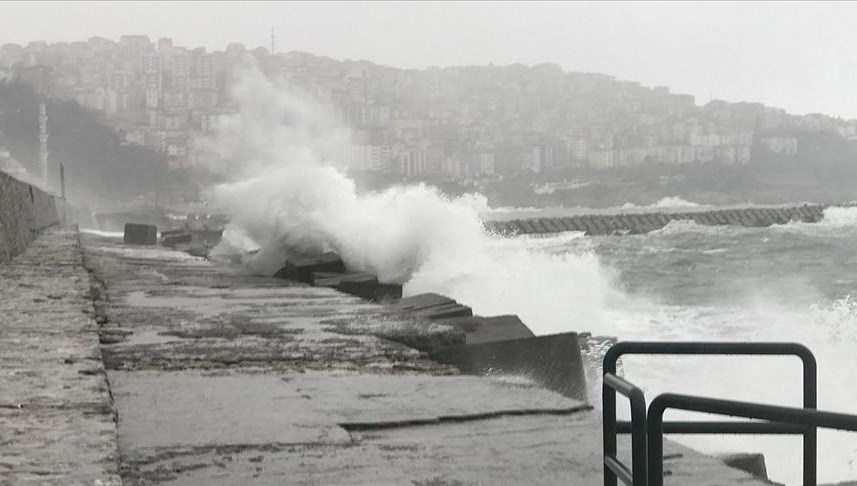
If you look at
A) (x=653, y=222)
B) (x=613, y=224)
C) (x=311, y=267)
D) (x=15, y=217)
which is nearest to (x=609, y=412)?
(x=15, y=217)

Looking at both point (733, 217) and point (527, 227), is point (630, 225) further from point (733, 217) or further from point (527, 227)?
point (733, 217)

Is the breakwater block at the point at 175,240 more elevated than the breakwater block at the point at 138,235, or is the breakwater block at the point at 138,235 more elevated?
the breakwater block at the point at 138,235

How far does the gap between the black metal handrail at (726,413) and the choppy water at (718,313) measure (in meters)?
3.71

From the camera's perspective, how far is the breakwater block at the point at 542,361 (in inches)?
225

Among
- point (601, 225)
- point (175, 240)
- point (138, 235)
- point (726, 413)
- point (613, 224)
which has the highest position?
point (726, 413)

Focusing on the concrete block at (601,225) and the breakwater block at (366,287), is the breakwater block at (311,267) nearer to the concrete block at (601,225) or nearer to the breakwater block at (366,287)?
the breakwater block at (366,287)

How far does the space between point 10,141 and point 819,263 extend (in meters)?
66.3

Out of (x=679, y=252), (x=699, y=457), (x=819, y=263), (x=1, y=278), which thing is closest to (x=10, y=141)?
(x=679, y=252)

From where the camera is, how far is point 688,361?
9.35m

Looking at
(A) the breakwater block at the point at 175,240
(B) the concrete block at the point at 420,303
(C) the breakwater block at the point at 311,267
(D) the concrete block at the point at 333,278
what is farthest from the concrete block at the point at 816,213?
(B) the concrete block at the point at 420,303

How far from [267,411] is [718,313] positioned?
48.4 feet

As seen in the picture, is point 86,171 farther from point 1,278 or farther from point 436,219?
point 1,278

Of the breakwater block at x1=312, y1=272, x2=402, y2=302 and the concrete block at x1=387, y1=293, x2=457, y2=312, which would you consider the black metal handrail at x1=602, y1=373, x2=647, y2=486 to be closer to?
A: the concrete block at x1=387, y1=293, x2=457, y2=312

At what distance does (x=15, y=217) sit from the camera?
10.6 meters
